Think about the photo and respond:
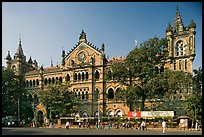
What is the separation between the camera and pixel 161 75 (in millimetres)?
39719

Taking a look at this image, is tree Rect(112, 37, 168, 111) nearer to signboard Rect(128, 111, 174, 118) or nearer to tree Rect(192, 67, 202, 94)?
signboard Rect(128, 111, 174, 118)

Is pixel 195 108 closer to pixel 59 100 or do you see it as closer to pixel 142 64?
pixel 142 64

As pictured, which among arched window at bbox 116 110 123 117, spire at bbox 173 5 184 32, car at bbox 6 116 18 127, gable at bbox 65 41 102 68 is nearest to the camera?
spire at bbox 173 5 184 32

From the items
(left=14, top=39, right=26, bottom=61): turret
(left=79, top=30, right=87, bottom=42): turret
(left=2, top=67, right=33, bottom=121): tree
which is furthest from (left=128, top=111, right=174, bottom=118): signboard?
(left=14, top=39, right=26, bottom=61): turret

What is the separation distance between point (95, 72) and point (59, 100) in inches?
370

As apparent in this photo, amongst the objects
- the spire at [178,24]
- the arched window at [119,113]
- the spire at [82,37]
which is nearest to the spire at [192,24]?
the spire at [178,24]

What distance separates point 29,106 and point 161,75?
2955 centimetres

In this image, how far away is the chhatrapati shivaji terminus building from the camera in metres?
45.3

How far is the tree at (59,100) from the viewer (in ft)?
152

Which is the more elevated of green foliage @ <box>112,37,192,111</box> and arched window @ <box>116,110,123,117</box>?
green foliage @ <box>112,37,192,111</box>

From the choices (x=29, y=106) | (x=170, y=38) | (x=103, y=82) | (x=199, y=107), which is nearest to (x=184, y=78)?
(x=199, y=107)

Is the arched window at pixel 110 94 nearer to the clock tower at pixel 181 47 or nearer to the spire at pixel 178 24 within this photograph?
the clock tower at pixel 181 47

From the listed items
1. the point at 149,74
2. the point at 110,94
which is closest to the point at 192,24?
the point at 149,74

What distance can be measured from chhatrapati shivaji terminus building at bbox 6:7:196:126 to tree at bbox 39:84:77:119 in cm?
257
